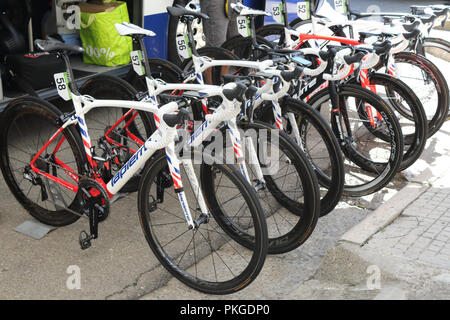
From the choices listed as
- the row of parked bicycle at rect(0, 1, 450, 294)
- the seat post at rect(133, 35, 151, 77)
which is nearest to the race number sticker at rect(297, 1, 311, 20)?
the row of parked bicycle at rect(0, 1, 450, 294)

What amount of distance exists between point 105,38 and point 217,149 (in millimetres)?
2834

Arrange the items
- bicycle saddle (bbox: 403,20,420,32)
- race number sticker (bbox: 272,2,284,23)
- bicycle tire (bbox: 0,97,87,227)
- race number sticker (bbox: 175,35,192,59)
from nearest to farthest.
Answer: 1. bicycle tire (bbox: 0,97,87,227)
2. race number sticker (bbox: 175,35,192,59)
3. bicycle saddle (bbox: 403,20,420,32)
4. race number sticker (bbox: 272,2,284,23)

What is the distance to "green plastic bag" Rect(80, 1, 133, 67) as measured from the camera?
5.79 m

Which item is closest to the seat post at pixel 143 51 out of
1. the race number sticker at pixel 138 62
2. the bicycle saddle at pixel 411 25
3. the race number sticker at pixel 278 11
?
the race number sticker at pixel 138 62

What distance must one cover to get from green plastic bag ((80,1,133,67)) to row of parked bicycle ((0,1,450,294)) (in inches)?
47.8

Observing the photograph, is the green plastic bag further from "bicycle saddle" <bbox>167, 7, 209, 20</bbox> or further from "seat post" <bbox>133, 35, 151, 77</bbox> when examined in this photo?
"seat post" <bbox>133, 35, 151, 77</bbox>

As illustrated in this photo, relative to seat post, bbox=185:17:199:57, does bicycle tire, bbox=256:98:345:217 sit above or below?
below

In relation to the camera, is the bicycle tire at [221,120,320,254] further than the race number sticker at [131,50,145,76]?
No

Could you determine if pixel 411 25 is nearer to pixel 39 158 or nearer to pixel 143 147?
pixel 143 147

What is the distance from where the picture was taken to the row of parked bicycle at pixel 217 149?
3195 millimetres

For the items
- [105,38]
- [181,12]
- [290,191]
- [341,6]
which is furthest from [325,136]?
[105,38]

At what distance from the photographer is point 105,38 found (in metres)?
5.89

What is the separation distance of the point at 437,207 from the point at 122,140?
245 centimetres
